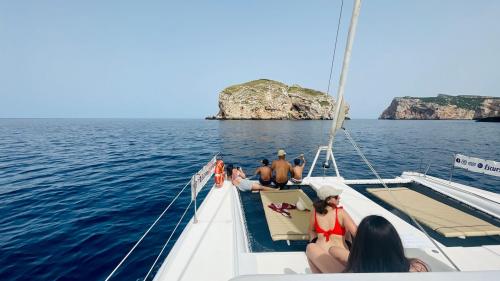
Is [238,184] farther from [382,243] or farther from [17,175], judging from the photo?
[17,175]

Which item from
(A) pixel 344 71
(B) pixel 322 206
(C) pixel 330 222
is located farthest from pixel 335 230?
(A) pixel 344 71

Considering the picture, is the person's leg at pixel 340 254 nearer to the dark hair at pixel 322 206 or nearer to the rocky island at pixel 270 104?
the dark hair at pixel 322 206

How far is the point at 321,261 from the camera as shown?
3.22m

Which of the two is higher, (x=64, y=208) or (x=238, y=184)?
(x=238, y=184)

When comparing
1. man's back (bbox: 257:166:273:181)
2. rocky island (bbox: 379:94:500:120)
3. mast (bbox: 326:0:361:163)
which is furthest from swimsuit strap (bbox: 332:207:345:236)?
rocky island (bbox: 379:94:500:120)

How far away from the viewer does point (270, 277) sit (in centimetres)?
143

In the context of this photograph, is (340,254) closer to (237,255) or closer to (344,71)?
(237,255)

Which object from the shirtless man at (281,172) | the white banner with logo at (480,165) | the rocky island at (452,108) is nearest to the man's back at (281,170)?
the shirtless man at (281,172)

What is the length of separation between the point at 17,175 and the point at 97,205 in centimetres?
929

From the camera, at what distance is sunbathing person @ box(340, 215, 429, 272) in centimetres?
213

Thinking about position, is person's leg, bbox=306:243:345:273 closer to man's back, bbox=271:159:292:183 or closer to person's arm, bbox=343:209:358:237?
person's arm, bbox=343:209:358:237

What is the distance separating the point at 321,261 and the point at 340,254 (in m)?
0.35

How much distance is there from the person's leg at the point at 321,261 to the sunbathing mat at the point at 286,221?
134cm

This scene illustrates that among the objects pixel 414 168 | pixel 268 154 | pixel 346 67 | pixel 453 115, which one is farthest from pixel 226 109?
pixel 453 115
